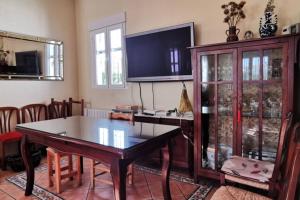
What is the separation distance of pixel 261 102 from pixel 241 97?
0.66 ft

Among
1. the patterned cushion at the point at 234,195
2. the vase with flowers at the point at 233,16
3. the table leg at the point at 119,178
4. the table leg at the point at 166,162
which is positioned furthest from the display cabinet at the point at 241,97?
the table leg at the point at 119,178

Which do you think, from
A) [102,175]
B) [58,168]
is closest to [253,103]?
[102,175]

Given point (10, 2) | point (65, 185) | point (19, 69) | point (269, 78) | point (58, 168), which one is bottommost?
point (65, 185)

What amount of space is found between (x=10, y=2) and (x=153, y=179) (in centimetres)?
377

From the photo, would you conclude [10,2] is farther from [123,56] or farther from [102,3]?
[123,56]

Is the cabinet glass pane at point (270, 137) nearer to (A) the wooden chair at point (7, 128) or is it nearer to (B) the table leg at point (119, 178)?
(B) the table leg at point (119, 178)

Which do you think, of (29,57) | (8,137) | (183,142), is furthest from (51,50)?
(183,142)

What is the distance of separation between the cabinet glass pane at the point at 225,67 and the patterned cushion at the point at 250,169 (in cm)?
91

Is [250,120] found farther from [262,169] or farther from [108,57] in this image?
[108,57]

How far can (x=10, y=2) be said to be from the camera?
12.3 feet

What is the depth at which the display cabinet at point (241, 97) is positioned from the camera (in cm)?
214

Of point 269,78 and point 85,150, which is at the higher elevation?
point 269,78

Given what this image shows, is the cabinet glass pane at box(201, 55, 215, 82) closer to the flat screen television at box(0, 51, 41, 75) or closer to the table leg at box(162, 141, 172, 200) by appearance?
the table leg at box(162, 141, 172, 200)

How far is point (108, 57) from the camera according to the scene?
426 centimetres
